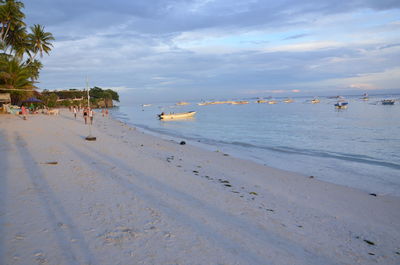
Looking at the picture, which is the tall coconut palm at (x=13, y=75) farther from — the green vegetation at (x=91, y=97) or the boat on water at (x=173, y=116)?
the green vegetation at (x=91, y=97)

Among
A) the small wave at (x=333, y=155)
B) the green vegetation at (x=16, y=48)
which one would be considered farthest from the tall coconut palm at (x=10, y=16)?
the small wave at (x=333, y=155)

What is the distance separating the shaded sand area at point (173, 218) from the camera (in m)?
3.72

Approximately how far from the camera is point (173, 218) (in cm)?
488

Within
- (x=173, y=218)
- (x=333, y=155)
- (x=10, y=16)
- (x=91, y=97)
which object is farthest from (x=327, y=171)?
(x=91, y=97)

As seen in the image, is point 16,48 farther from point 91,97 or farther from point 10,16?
point 91,97

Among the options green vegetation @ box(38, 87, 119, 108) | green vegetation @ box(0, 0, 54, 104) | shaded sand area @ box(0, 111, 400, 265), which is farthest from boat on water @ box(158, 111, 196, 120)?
green vegetation @ box(38, 87, 119, 108)

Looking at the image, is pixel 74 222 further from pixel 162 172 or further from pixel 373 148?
pixel 373 148

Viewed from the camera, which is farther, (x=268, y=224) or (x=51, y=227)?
(x=268, y=224)

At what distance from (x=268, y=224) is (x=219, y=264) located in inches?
73.6

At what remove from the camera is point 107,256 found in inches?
138

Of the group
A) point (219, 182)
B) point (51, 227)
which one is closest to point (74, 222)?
point (51, 227)

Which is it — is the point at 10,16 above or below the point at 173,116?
above

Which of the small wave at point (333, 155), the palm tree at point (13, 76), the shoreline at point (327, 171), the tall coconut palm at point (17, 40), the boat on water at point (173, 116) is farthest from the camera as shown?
the boat on water at point (173, 116)

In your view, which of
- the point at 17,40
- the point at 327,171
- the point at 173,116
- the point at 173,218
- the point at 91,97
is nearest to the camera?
the point at 173,218
